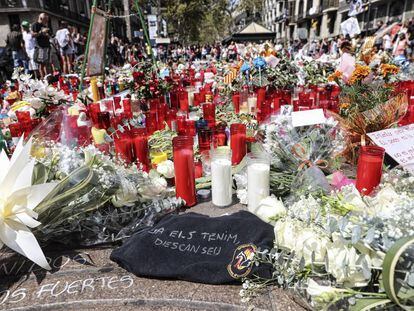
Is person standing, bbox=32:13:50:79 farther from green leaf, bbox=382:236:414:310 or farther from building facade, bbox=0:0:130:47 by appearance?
building facade, bbox=0:0:130:47

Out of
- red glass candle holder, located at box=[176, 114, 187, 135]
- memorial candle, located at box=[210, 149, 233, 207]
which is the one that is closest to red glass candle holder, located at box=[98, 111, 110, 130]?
red glass candle holder, located at box=[176, 114, 187, 135]

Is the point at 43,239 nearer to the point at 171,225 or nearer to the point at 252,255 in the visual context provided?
the point at 171,225

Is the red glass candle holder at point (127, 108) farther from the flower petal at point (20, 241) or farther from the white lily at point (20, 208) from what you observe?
the flower petal at point (20, 241)

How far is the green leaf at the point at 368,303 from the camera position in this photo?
1125 mm

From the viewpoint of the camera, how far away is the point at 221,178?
2229 millimetres

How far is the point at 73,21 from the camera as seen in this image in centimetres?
3300

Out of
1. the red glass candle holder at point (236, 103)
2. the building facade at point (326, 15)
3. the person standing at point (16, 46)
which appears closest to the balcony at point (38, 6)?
the person standing at point (16, 46)

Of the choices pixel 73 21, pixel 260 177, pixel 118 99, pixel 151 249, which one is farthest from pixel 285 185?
pixel 73 21

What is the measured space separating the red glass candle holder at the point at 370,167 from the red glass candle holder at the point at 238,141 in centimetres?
97

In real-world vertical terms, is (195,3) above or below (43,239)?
above

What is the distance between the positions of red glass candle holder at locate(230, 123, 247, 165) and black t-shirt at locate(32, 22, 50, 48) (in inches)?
324

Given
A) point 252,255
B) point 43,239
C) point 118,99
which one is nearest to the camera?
point 252,255

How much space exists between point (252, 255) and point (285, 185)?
0.81 metres

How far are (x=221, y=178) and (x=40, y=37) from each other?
28.4ft
